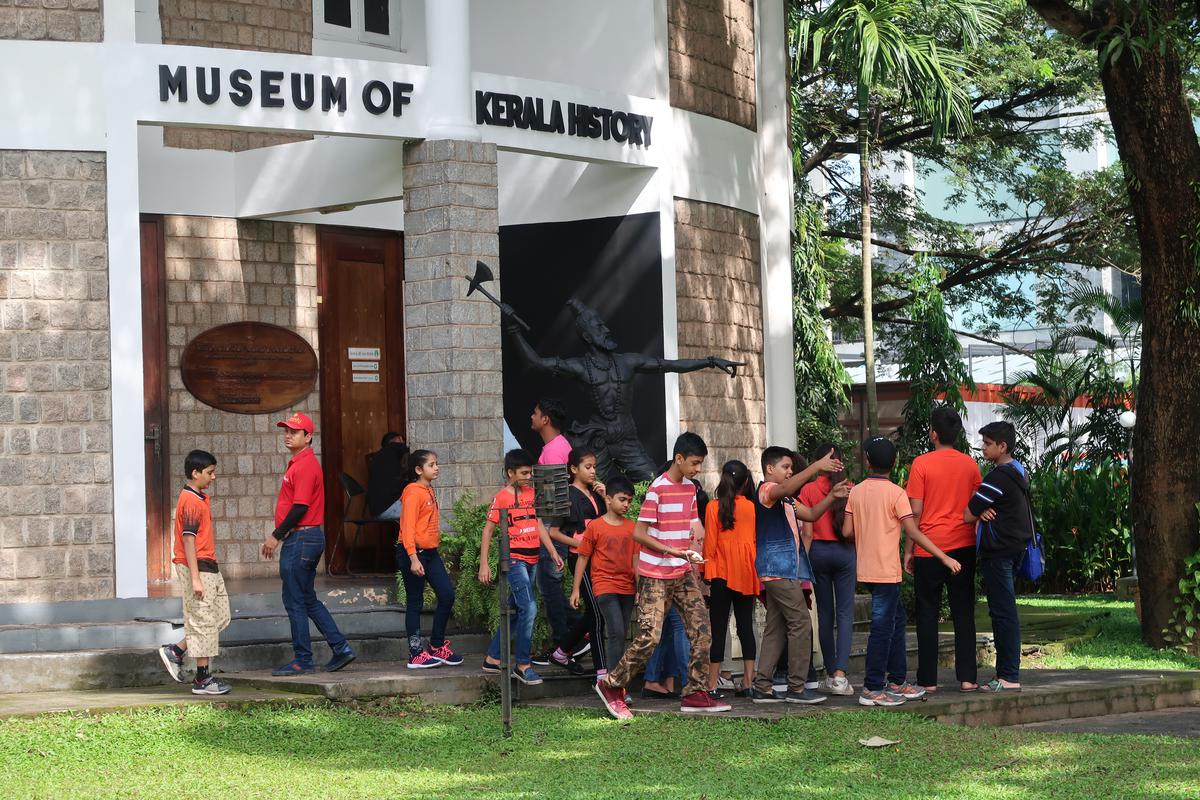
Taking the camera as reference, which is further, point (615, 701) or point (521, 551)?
point (521, 551)

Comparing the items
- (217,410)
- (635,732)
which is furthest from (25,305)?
(635,732)

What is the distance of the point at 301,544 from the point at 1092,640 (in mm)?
7432

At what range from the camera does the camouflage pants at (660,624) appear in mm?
9492

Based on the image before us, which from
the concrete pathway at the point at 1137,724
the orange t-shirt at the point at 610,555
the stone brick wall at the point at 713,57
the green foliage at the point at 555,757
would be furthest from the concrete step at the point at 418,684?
the stone brick wall at the point at 713,57

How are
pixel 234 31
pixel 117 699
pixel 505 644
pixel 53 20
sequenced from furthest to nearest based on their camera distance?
pixel 234 31 < pixel 53 20 < pixel 117 699 < pixel 505 644

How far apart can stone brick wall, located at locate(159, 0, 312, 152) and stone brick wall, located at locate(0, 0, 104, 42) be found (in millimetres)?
2378

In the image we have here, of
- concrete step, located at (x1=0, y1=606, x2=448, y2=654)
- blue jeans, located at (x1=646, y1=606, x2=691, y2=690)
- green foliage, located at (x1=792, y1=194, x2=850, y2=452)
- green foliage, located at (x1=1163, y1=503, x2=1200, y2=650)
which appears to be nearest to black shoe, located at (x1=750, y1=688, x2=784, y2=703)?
blue jeans, located at (x1=646, y1=606, x2=691, y2=690)

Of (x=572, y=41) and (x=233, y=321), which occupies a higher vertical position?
(x=572, y=41)

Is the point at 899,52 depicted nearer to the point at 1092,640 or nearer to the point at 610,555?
the point at 1092,640

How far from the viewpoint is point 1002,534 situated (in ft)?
33.4

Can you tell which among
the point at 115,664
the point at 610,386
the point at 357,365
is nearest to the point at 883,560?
the point at 610,386

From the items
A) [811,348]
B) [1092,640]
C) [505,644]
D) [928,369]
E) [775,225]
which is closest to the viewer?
[505,644]

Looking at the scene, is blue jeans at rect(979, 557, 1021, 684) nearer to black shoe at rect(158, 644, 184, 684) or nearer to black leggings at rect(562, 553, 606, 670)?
black leggings at rect(562, 553, 606, 670)

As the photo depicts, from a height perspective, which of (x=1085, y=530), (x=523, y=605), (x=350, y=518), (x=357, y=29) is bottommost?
(x=1085, y=530)
